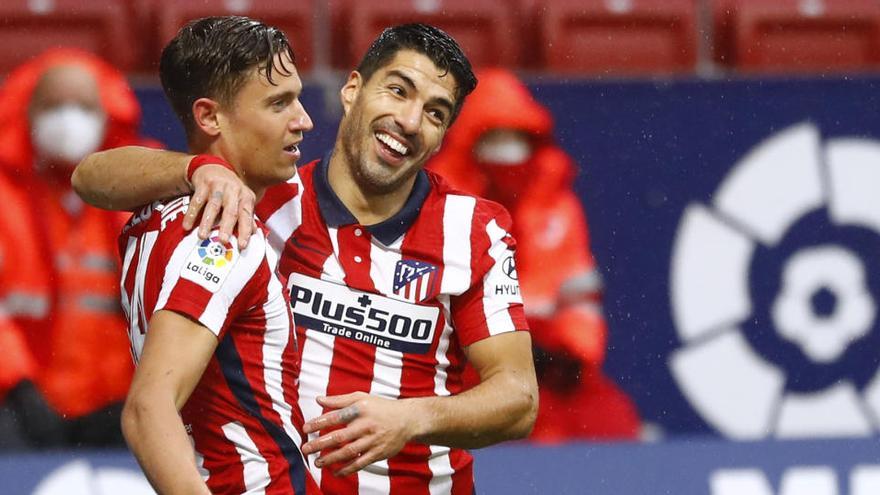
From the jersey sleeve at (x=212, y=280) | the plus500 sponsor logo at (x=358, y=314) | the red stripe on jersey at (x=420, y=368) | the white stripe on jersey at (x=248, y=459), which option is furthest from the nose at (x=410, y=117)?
the white stripe on jersey at (x=248, y=459)

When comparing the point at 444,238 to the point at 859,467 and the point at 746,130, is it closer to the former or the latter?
the point at 859,467

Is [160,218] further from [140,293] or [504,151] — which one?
[504,151]

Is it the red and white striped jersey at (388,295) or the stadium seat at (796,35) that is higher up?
Answer: the stadium seat at (796,35)

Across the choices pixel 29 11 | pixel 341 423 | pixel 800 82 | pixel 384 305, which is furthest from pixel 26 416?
pixel 800 82

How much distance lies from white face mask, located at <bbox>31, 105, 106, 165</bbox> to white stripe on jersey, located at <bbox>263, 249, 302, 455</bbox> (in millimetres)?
2523

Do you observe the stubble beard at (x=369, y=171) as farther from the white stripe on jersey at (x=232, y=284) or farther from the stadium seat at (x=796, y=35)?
the stadium seat at (x=796, y=35)

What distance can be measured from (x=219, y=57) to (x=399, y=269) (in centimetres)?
74

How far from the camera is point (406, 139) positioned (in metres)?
3.31

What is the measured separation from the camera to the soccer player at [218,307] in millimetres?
2529

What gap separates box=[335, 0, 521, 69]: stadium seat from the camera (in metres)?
5.74

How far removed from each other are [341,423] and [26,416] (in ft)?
7.64

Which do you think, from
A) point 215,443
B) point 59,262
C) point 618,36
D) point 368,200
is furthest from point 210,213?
point 618,36

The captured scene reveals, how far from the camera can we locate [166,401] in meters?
2.51

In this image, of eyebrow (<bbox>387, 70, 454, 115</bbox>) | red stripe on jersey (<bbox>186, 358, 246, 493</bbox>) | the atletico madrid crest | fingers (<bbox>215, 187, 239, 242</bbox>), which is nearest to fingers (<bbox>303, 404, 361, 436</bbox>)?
red stripe on jersey (<bbox>186, 358, 246, 493</bbox>)
